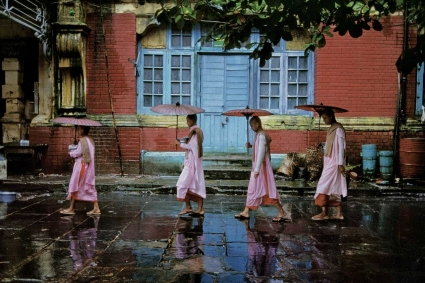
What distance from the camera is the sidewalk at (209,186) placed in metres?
10.1

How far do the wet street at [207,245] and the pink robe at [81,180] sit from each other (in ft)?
1.12

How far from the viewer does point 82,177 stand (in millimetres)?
7758

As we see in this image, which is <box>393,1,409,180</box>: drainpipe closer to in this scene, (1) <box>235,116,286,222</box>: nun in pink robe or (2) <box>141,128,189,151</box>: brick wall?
(1) <box>235,116,286,222</box>: nun in pink robe

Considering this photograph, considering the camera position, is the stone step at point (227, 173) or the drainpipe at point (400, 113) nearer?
the stone step at point (227, 173)

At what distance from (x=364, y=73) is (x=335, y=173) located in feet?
16.8

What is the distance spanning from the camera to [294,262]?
5000 mm

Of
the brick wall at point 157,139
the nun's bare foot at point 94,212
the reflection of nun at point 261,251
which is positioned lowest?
the nun's bare foot at point 94,212

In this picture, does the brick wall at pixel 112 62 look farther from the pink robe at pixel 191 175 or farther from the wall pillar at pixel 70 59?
the pink robe at pixel 191 175

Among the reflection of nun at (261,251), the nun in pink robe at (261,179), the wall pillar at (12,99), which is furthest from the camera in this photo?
the wall pillar at (12,99)

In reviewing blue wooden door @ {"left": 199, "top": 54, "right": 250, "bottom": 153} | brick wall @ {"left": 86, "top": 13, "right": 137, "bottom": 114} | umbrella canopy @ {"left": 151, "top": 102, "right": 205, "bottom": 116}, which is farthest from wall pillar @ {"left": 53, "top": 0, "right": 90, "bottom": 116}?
umbrella canopy @ {"left": 151, "top": 102, "right": 205, "bottom": 116}

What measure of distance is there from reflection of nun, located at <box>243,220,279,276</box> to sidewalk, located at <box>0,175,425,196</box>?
11.3 feet

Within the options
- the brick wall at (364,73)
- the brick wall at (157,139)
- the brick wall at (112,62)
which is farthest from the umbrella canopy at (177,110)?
the brick wall at (364,73)

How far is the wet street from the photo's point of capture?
15.0 feet

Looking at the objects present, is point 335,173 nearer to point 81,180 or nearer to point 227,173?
point 227,173
